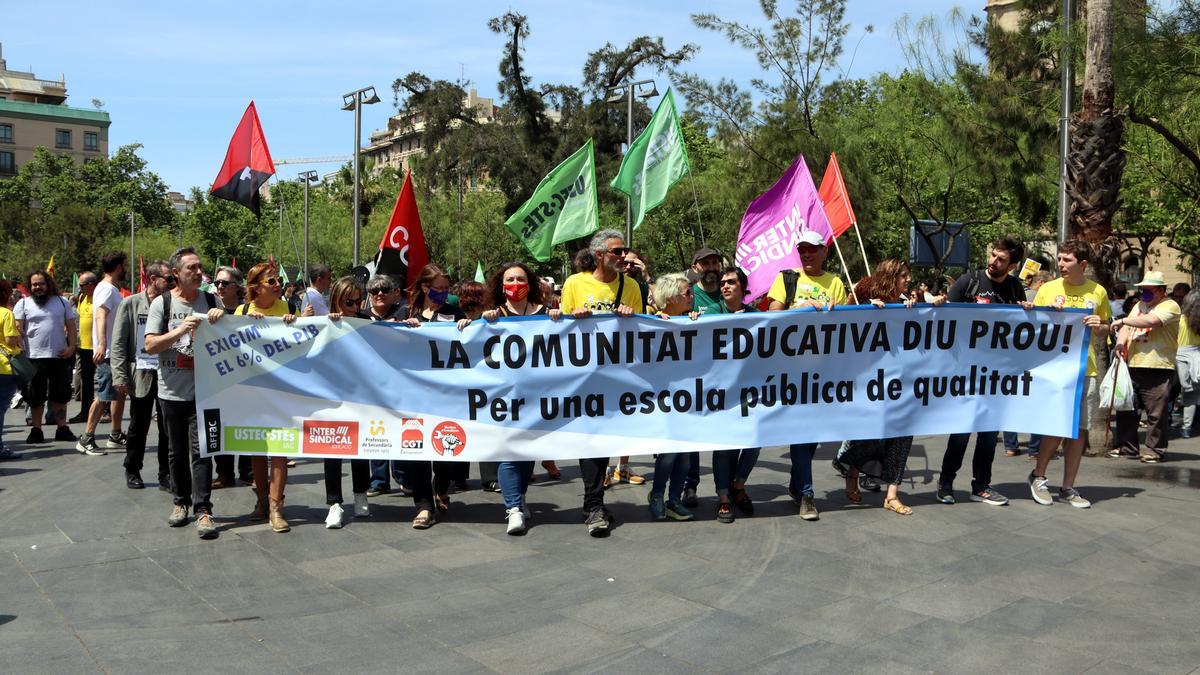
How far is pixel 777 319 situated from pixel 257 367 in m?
3.56

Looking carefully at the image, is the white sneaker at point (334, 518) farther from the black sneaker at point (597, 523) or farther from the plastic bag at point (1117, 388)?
the plastic bag at point (1117, 388)

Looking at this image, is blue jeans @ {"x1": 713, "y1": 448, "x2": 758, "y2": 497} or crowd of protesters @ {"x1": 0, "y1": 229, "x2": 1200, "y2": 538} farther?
blue jeans @ {"x1": 713, "y1": 448, "x2": 758, "y2": 497}

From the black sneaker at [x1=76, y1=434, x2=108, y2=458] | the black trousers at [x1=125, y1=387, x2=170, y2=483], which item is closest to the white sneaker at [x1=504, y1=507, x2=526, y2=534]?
the black trousers at [x1=125, y1=387, x2=170, y2=483]

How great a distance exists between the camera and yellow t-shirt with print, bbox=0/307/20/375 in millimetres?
10234

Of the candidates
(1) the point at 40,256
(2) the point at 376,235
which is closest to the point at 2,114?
(1) the point at 40,256

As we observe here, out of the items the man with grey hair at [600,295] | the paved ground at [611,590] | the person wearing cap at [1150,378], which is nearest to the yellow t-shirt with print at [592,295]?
the man with grey hair at [600,295]

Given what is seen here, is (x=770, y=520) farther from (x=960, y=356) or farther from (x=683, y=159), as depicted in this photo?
(x=683, y=159)

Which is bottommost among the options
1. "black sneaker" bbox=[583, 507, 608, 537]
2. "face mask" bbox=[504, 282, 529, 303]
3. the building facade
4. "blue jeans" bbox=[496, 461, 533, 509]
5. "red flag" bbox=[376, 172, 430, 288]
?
"black sneaker" bbox=[583, 507, 608, 537]

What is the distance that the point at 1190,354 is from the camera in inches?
460

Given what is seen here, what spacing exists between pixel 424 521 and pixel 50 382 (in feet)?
22.9

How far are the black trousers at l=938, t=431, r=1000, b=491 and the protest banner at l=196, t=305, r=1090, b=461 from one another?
387mm

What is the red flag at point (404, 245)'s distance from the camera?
923 cm

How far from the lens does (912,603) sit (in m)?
5.29

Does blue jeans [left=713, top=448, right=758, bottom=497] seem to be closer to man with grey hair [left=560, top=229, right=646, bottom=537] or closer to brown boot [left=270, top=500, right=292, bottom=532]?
man with grey hair [left=560, top=229, right=646, bottom=537]
